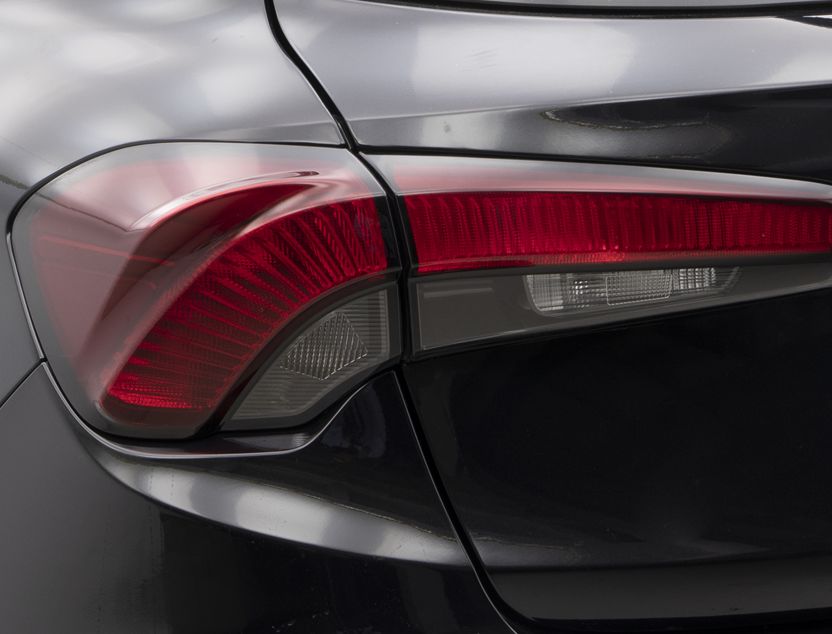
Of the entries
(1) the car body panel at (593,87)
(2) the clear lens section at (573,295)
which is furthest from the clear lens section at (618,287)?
(1) the car body panel at (593,87)

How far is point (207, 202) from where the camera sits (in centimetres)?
111

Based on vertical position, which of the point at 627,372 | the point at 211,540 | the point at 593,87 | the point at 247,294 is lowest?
the point at 211,540

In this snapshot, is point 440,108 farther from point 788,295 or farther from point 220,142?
point 788,295

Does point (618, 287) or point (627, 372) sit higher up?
point (618, 287)

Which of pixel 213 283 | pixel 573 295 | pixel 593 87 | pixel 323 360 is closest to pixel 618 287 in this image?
pixel 573 295

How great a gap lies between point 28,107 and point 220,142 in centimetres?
30

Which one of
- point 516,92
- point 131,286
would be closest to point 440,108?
point 516,92

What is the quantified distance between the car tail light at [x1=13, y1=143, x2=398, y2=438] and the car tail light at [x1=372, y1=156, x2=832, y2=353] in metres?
0.06

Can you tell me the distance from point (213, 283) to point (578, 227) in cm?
41

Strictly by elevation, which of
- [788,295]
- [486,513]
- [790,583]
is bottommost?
[790,583]

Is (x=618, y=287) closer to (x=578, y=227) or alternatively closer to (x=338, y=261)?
(x=578, y=227)

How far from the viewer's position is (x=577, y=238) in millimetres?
1122

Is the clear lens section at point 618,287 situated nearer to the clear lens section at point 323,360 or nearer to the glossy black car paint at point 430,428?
the glossy black car paint at point 430,428

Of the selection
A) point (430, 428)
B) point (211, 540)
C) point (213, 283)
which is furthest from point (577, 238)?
point (211, 540)
